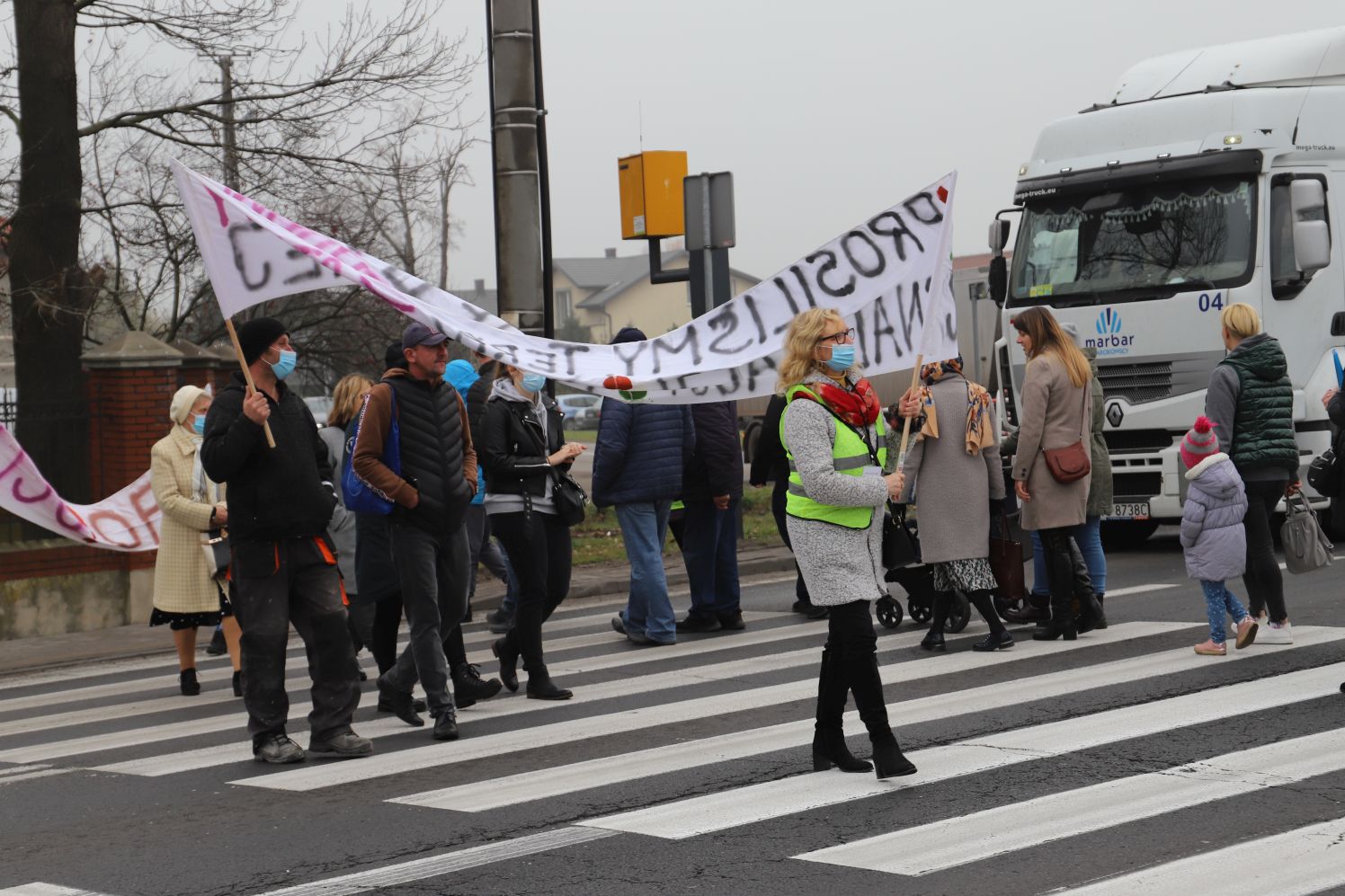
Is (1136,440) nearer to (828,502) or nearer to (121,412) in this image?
(121,412)

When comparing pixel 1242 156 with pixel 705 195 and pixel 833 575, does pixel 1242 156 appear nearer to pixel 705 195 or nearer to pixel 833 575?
pixel 705 195

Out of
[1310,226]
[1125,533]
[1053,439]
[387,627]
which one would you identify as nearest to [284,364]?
[387,627]

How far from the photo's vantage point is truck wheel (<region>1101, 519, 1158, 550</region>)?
1736 centimetres

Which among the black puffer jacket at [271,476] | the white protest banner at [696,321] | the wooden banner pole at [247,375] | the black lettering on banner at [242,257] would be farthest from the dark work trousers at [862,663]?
the black lettering on banner at [242,257]

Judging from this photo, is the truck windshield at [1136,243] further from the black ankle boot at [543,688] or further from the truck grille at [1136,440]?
the black ankle boot at [543,688]

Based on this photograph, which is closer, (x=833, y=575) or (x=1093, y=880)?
(x=1093, y=880)

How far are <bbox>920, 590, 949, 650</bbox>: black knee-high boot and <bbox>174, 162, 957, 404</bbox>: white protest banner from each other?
239cm

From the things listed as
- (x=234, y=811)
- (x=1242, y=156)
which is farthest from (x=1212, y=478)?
(x=1242, y=156)

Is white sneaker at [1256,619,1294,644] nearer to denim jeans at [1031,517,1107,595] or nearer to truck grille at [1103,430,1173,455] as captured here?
denim jeans at [1031,517,1107,595]

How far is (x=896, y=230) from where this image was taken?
865cm

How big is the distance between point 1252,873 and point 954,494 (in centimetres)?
514

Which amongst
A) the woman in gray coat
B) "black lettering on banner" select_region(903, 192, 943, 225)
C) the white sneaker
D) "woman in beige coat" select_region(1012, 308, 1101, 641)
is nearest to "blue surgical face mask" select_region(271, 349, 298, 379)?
"black lettering on banner" select_region(903, 192, 943, 225)

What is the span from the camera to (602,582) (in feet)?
50.4

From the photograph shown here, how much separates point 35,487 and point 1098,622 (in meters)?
6.56
